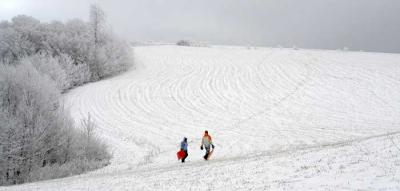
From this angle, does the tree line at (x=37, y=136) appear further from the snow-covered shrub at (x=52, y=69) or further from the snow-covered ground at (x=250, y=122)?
the snow-covered shrub at (x=52, y=69)

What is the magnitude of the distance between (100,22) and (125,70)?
976cm

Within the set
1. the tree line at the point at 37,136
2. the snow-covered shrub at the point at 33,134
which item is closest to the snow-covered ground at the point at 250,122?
the tree line at the point at 37,136

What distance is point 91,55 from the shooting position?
58500mm

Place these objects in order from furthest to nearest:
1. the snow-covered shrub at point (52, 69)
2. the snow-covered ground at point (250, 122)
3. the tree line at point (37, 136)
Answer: the snow-covered shrub at point (52, 69) < the tree line at point (37, 136) < the snow-covered ground at point (250, 122)

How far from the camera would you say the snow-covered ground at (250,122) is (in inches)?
548

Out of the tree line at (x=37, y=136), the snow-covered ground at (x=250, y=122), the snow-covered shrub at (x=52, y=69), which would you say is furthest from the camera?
the snow-covered shrub at (x=52, y=69)

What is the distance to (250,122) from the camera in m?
35.4

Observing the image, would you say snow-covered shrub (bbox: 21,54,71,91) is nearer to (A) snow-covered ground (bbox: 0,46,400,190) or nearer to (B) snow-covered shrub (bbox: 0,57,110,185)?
(A) snow-covered ground (bbox: 0,46,400,190)

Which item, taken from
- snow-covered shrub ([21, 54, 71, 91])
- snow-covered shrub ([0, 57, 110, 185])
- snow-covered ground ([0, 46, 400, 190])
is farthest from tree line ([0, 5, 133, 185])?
snow-covered shrub ([21, 54, 71, 91])

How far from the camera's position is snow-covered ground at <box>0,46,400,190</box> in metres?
13.9

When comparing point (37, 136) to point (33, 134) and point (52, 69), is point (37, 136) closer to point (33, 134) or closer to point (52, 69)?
point (33, 134)

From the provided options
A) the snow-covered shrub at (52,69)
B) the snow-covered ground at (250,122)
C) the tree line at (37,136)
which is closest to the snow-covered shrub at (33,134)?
the tree line at (37,136)

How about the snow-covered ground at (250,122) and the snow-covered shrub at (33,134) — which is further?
the snow-covered shrub at (33,134)

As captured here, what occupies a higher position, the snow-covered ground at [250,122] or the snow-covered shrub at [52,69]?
the snow-covered shrub at [52,69]
